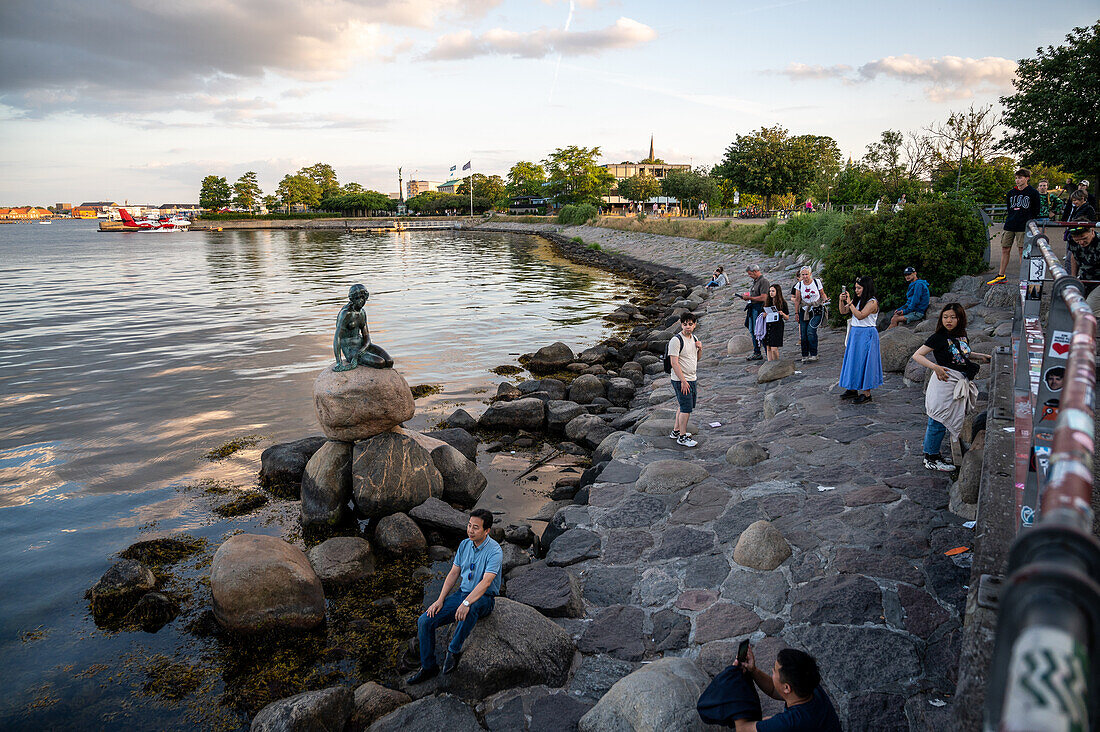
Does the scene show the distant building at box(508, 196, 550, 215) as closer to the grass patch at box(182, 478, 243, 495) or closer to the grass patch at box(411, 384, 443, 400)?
the grass patch at box(411, 384, 443, 400)

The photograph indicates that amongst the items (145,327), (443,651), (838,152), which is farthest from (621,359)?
(838,152)

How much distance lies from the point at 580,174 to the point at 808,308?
97.5m

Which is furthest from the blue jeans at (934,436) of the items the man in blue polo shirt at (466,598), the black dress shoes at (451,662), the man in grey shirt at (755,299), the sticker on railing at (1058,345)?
the man in grey shirt at (755,299)

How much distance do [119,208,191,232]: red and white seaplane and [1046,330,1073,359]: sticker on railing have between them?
153613 mm

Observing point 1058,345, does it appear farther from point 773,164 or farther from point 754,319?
point 773,164

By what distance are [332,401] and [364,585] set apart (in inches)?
112

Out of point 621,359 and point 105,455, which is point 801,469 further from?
point 105,455

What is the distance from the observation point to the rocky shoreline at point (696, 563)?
487 cm

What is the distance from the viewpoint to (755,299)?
13336mm

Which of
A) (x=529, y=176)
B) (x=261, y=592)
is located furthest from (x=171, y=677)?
(x=529, y=176)

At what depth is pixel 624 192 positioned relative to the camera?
11356 centimetres

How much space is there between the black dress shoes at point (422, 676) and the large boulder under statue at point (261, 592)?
5.48 ft

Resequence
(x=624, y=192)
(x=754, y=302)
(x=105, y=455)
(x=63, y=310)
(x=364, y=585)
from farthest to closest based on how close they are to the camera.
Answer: (x=624, y=192)
(x=63, y=310)
(x=754, y=302)
(x=105, y=455)
(x=364, y=585)

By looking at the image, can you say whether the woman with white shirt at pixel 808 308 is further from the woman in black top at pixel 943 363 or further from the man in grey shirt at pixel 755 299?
the woman in black top at pixel 943 363
